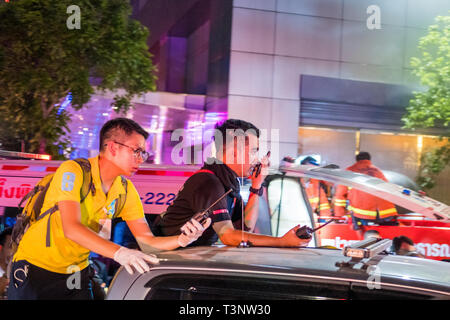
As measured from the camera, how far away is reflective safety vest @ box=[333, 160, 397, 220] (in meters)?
6.41

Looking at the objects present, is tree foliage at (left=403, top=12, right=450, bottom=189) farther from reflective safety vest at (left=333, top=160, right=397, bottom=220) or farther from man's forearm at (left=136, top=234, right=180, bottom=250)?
man's forearm at (left=136, top=234, right=180, bottom=250)

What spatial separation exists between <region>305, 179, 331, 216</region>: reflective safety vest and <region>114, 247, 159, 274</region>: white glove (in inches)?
182

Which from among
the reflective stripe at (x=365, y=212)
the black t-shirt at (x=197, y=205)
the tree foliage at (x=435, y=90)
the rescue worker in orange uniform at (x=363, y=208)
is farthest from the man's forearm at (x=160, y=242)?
the tree foliage at (x=435, y=90)

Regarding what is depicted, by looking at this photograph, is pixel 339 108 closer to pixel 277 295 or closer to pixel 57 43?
pixel 57 43

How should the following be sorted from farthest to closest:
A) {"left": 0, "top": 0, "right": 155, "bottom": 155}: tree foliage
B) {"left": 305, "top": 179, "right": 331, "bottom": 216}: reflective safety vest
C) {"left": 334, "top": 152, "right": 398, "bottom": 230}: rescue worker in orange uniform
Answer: {"left": 305, "top": 179, "right": 331, "bottom": 216}: reflective safety vest
{"left": 0, "top": 0, "right": 155, "bottom": 155}: tree foliage
{"left": 334, "top": 152, "right": 398, "bottom": 230}: rescue worker in orange uniform

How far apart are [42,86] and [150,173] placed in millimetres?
2560

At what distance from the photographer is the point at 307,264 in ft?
6.76

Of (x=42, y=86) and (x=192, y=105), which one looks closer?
(x=42, y=86)

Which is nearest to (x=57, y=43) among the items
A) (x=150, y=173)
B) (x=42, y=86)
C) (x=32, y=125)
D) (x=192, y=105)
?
(x=42, y=86)

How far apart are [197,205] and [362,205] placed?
4.17 metres

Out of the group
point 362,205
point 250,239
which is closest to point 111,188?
point 250,239

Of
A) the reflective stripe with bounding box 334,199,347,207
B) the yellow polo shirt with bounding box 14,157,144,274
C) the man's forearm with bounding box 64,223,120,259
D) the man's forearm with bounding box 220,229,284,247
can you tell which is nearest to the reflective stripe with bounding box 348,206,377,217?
the reflective stripe with bounding box 334,199,347,207
